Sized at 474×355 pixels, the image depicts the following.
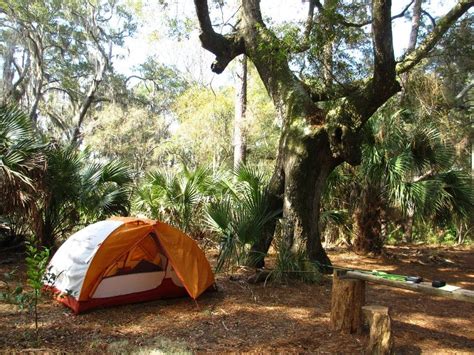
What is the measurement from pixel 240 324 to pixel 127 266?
76.0 inches

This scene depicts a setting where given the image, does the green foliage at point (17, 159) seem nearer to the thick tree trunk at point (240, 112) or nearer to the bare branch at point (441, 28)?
the thick tree trunk at point (240, 112)

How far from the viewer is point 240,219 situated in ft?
24.1

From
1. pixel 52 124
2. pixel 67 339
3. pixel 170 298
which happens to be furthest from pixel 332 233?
pixel 52 124

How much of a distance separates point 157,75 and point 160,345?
25574 mm

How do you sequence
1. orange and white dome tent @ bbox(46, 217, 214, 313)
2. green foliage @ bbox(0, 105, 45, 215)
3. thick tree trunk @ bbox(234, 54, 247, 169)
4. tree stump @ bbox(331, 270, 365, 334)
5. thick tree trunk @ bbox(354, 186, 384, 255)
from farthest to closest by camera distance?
1. thick tree trunk @ bbox(234, 54, 247, 169)
2. thick tree trunk @ bbox(354, 186, 384, 255)
3. green foliage @ bbox(0, 105, 45, 215)
4. orange and white dome tent @ bbox(46, 217, 214, 313)
5. tree stump @ bbox(331, 270, 365, 334)

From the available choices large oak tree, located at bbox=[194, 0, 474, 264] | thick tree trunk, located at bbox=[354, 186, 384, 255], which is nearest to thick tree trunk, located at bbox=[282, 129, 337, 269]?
large oak tree, located at bbox=[194, 0, 474, 264]

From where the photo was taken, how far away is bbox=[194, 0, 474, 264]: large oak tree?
6.90m

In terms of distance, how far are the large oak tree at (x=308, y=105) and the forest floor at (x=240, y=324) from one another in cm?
120

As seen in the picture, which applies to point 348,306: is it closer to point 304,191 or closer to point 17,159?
point 304,191

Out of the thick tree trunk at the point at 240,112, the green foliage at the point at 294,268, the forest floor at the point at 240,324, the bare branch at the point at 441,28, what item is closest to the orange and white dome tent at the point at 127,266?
the forest floor at the point at 240,324

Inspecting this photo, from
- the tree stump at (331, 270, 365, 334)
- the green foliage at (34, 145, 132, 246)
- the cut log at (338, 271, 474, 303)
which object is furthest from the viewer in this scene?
the green foliage at (34, 145, 132, 246)

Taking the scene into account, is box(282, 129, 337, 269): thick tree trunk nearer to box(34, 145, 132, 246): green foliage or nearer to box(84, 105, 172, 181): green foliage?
box(34, 145, 132, 246): green foliage

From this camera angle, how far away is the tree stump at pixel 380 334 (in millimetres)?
4035

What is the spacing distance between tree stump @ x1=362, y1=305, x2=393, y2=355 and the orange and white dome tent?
2.44 metres
